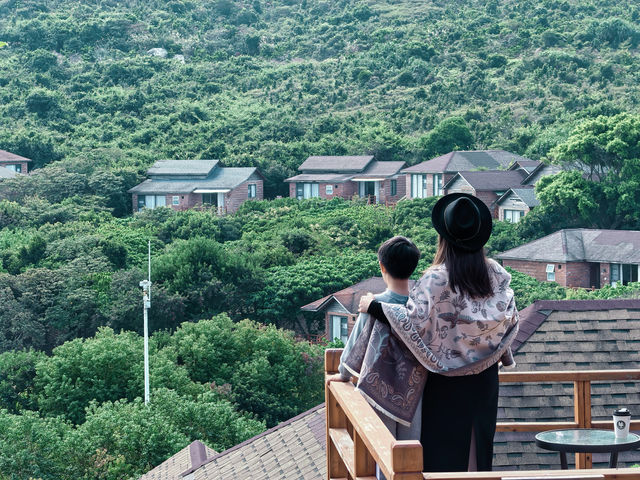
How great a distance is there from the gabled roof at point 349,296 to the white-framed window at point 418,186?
2202 centimetres

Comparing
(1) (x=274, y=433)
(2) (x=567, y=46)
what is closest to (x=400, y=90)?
(2) (x=567, y=46)

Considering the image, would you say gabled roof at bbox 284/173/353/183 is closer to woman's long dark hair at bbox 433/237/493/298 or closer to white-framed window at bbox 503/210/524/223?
white-framed window at bbox 503/210/524/223

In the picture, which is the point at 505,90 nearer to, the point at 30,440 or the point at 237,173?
Result: the point at 237,173

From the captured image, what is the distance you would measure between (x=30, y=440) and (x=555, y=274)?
96.4 ft

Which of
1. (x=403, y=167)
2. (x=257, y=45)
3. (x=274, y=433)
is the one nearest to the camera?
(x=274, y=433)

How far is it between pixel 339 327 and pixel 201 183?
91.9ft

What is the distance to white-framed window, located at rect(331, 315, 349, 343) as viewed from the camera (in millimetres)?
39375

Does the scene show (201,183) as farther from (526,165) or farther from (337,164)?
(526,165)

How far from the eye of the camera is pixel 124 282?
135 ft

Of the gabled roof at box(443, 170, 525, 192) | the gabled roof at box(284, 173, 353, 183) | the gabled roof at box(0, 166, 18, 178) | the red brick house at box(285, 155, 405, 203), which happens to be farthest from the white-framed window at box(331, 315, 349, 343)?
the gabled roof at box(0, 166, 18, 178)

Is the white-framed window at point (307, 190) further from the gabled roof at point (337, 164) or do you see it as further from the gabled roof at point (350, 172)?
the gabled roof at point (337, 164)

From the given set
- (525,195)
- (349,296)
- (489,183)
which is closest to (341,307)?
(349,296)

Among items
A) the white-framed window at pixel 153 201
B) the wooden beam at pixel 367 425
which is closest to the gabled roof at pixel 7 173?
the white-framed window at pixel 153 201

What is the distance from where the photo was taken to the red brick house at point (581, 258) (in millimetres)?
42875
